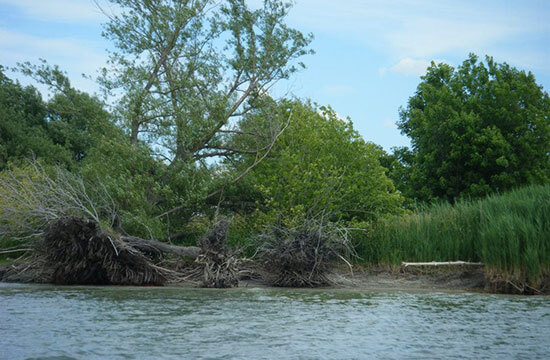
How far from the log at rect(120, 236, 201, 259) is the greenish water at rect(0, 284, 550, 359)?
2943 millimetres

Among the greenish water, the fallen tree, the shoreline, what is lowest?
the greenish water

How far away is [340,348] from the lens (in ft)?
26.5

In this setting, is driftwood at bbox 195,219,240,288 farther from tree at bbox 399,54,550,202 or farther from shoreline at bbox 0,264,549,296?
tree at bbox 399,54,550,202

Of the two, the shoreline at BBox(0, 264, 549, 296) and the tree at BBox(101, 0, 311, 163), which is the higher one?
the tree at BBox(101, 0, 311, 163)

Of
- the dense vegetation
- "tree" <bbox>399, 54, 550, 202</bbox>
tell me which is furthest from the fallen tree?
"tree" <bbox>399, 54, 550, 202</bbox>

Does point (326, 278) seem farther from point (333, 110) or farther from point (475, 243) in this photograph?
point (333, 110)

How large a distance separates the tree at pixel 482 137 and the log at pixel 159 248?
65.4 feet

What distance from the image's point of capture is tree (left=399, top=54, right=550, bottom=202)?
34344 mm

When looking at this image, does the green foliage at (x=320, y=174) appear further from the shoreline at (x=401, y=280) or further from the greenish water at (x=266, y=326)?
the greenish water at (x=266, y=326)

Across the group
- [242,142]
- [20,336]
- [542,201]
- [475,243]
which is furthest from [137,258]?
[542,201]

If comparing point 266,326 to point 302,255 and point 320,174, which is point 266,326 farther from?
point 320,174

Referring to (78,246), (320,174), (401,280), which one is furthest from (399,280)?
(78,246)

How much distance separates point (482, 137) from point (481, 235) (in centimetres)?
1934

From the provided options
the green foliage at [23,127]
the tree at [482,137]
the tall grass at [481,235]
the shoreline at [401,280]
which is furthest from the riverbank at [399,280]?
the green foliage at [23,127]
